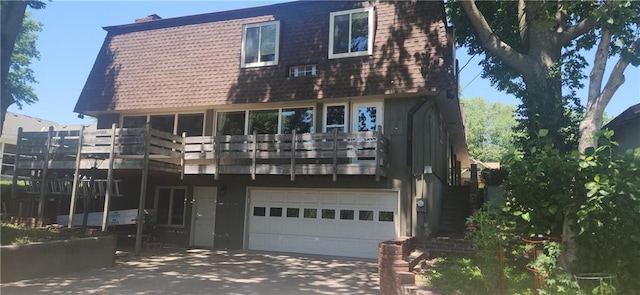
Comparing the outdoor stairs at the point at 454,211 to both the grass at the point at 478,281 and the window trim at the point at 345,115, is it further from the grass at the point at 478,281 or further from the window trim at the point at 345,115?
the grass at the point at 478,281

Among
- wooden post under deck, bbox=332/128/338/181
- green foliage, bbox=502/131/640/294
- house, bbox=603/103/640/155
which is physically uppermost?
house, bbox=603/103/640/155

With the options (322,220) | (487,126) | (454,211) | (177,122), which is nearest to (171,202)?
(177,122)

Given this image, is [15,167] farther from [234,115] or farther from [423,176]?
[423,176]

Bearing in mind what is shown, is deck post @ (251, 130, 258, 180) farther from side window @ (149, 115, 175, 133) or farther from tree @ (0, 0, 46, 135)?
tree @ (0, 0, 46, 135)

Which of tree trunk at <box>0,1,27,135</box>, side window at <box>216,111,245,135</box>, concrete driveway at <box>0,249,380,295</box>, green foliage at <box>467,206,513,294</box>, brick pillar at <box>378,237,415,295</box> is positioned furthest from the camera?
side window at <box>216,111,245,135</box>

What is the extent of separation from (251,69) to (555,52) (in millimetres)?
9982

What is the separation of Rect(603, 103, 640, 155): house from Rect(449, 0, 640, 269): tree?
3.59 feet

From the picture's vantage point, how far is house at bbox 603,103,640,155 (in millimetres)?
12014

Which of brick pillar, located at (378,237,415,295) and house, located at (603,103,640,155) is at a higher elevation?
house, located at (603,103,640,155)

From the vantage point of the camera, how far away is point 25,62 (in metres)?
26.2

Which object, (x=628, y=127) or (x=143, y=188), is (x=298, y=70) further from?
(x=628, y=127)

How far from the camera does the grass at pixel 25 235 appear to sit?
9.24 metres

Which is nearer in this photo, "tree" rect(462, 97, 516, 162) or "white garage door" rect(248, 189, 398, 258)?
"white garage door" rect(248, 189, 398, 258)

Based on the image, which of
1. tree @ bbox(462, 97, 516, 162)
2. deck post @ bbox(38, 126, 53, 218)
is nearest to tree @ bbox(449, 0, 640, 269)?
deck post @ bbox(38, 126, 53, 218)
